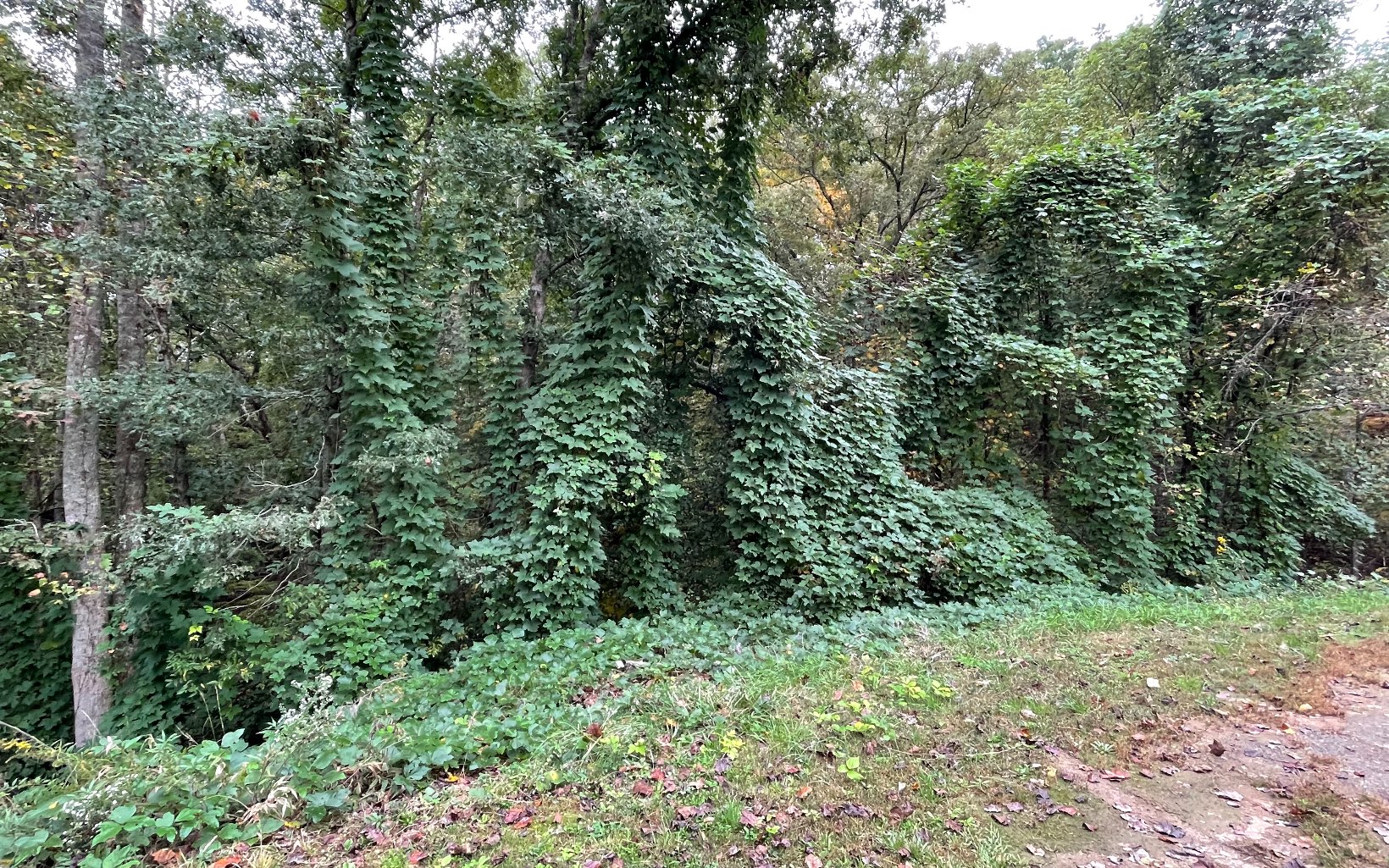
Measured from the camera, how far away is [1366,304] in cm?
887

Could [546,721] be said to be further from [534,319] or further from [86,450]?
[86,450]

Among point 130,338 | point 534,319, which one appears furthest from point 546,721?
point 130,338

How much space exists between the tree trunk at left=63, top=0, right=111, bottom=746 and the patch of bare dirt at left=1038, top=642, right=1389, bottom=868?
8589 millimetres

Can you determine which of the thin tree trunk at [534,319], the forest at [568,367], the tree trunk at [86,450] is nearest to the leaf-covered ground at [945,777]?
the forest at [568,367]

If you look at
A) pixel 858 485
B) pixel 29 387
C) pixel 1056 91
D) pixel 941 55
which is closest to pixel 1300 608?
pixel 858 485

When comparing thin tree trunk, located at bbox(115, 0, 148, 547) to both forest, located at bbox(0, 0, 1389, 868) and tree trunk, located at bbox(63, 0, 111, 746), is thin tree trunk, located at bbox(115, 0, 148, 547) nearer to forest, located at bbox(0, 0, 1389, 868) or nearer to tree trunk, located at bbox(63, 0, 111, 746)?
forest, located at bbox(0, 0, 1389, 868)

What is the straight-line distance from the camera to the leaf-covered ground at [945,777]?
2.75 m

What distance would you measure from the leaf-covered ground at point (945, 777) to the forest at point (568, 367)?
606 millimetres

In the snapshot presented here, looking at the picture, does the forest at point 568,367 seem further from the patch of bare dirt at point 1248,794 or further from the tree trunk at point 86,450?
the patch of bare dirt at point 1248,794

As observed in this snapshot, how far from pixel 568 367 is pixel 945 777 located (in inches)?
227

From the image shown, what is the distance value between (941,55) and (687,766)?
67.9ft

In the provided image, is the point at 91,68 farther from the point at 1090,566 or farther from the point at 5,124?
the point at 1090,566

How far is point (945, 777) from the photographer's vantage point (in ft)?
10.9

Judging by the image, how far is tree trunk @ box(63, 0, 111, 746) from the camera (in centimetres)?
577
